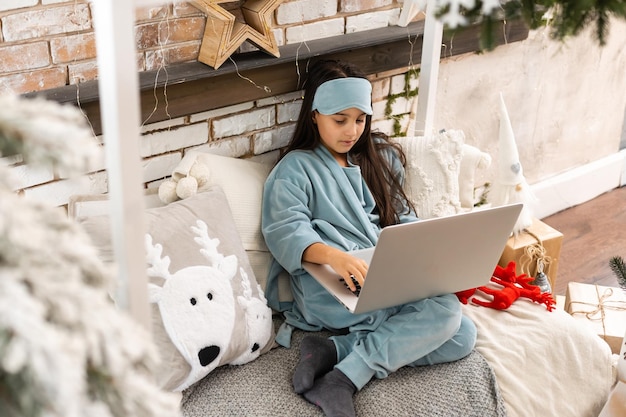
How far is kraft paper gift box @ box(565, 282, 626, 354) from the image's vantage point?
7.64 ft

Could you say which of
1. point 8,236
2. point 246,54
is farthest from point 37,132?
point 246,54

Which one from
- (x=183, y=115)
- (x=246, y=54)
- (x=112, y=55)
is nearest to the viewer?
(x=112, y=55)

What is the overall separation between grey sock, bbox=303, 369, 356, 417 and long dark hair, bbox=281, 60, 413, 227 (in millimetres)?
559

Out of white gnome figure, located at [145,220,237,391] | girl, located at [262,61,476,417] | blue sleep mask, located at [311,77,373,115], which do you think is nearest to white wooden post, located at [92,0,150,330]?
white gnome figure, located at [145,220,237,391]

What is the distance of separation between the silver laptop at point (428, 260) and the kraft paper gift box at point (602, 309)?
593 mm

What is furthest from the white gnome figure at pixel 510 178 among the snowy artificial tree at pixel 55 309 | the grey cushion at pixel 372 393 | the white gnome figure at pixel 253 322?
the snowy artificial tree at pixel 55 309

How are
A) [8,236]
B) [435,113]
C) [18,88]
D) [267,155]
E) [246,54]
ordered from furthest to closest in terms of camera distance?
[435,113] < [267,155] < [246,54] < [18,88] < [8,236]

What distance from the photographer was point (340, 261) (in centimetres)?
190

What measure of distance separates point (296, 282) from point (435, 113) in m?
1.09

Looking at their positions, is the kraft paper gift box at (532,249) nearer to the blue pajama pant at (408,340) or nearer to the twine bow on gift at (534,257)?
the twine bow on gift at (534,257)

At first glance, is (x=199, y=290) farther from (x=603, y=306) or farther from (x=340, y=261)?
(x=603, y=306)

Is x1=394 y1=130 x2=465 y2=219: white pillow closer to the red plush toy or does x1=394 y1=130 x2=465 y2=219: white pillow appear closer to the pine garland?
the red plush toy

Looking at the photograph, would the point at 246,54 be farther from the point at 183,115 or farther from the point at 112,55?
the point at 112,55

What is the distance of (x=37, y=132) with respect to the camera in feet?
1.82
